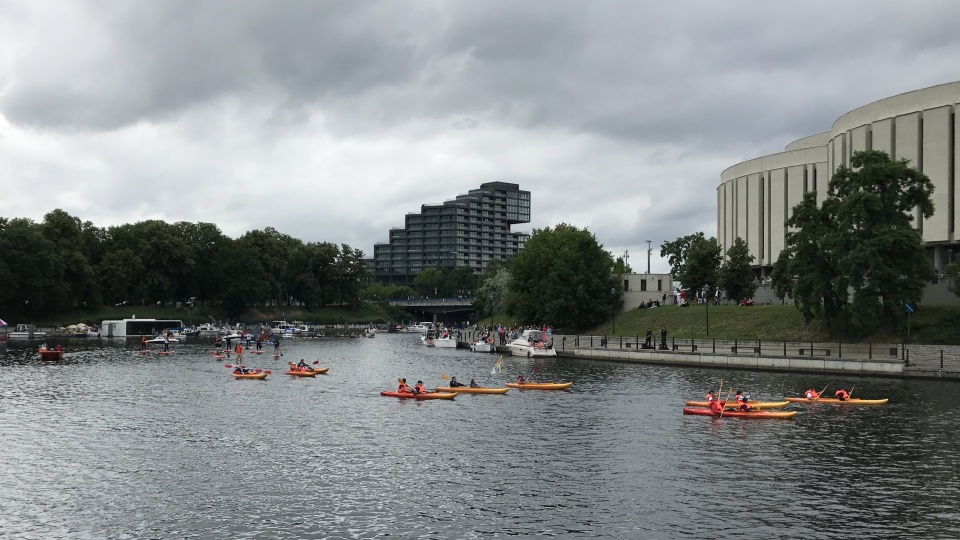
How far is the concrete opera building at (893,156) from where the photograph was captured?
9669cm

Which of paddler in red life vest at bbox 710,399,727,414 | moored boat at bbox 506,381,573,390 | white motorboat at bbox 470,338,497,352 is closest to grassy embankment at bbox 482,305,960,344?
white motorboat at bbox 470,338,497,352

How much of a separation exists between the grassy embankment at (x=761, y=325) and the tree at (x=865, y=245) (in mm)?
2402

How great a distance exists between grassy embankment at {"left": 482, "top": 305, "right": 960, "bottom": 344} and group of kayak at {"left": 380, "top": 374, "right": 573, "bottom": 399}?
1297 inches

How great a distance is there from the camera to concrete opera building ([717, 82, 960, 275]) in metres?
96.7

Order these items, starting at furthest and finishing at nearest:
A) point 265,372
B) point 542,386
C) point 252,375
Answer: point 265,372 → point 252,375 → point 542,386

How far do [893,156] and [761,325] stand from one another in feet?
97.5

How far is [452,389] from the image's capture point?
57.8 metres

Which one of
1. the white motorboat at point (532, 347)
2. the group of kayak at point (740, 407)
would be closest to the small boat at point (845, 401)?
the group of kayak at point (740, 407)

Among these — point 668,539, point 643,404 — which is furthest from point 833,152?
point 668,539

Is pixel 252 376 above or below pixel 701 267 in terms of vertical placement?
below

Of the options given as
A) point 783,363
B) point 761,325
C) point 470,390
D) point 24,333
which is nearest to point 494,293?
point 761,325

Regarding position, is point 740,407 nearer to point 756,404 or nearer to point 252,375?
point 756,404

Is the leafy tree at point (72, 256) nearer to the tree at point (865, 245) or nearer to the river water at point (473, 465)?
the river water at point (473, 465)

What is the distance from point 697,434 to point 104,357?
72.4 m
